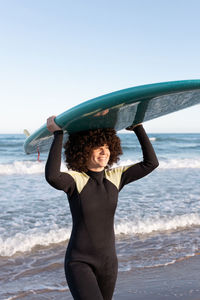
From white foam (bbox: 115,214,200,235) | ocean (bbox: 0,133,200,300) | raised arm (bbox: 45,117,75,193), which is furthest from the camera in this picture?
white foam (bbox: 115,214,200,235)

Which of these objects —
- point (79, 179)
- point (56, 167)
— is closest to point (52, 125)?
point (56, 167)

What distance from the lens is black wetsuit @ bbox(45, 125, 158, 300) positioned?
209 centimetres

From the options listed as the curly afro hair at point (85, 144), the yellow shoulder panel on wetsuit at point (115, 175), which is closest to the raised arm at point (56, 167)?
the curly afro hair at point (85, 144)

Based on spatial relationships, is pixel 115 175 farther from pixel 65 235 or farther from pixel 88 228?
pixel 65 235

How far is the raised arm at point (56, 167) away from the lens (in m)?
2.09

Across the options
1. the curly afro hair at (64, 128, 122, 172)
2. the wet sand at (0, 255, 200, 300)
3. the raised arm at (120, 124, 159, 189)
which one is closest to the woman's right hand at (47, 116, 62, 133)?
the curly afro hair at (64, 128, 122, 172)

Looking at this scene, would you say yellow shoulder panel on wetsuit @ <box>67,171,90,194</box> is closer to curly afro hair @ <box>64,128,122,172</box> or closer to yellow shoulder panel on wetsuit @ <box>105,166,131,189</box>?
curly afro hair @ <box>64,128,122,172</box>

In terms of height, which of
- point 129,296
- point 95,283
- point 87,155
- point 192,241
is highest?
point 87,155

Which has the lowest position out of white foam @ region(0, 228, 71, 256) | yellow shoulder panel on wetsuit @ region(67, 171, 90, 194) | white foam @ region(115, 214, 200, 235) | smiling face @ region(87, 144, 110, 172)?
white foam @ region(115, 214, 200, 235)

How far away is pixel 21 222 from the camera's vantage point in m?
6.69

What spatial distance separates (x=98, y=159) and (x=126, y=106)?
46cm

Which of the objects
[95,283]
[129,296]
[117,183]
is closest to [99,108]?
[117,183]

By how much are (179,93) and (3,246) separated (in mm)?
4346

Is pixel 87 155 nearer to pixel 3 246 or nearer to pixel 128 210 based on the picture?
pixel 3 246
